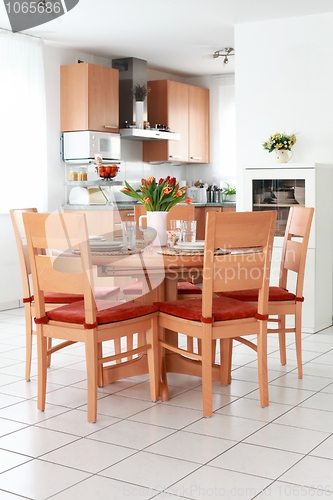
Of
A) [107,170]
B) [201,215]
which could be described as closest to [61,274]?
[107,170]

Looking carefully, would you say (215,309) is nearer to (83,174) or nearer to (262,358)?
(262,358)

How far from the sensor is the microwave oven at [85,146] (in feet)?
17.9

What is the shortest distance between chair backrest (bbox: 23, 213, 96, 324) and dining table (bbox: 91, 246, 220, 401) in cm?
18

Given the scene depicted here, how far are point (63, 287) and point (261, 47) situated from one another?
3127 mm

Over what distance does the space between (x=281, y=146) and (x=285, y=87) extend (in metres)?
0.55

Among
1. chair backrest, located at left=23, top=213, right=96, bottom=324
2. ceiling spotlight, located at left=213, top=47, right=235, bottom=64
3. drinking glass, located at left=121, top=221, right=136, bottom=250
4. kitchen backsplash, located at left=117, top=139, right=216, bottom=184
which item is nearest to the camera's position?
chair backrest, located at left=23, top=213, right=96, bottom=324

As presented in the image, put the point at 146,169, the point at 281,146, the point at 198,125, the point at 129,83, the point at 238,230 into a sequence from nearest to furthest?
the point at 238,230, the point at 281,146, the point at 129,83, the point at 146,169, the point at 198,125

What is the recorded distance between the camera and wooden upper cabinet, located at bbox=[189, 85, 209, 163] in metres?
6.95

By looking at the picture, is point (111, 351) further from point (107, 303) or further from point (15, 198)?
point (15, 198)

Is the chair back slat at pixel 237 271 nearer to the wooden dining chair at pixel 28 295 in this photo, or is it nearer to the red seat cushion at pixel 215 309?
the red seat cushion at pixel 215 309

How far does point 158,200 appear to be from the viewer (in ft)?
9.98

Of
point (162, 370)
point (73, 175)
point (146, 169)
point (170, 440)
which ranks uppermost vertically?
point (146, 169)

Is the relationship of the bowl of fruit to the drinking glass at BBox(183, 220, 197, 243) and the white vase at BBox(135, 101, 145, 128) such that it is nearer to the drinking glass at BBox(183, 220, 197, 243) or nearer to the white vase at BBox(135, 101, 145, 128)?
the white vase at BBox(135, 101, 145, 128)

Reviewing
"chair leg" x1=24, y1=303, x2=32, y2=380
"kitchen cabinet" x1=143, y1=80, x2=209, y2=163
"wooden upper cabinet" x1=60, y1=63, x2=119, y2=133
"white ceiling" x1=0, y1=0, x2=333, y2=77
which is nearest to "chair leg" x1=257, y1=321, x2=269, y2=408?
"chair leg" x1=24, y1=303, x2=32, y2=380
